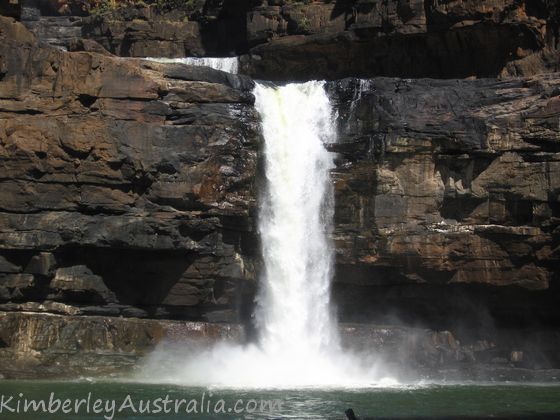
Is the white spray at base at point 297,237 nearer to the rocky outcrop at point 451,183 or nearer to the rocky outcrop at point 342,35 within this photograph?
the rocky outcrop at point 451,183

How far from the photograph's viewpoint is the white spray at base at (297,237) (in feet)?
102

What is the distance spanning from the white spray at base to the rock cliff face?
62 centimetres

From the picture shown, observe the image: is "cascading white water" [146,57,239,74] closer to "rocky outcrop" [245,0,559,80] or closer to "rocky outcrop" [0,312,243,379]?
"rocky outcrop" [245,0,559,80]

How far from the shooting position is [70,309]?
95.0 ft

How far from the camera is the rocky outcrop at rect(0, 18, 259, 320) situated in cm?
2839

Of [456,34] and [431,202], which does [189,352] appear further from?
[456,34]

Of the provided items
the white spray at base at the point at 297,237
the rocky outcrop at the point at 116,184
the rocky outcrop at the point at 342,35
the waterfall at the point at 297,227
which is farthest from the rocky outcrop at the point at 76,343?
the rocky outcrop at the point at 342,35

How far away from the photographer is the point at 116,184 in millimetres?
28891

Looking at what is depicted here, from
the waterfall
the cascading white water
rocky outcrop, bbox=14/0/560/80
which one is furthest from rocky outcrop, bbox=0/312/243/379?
rocky outcrop, bbox=14/0/560/80

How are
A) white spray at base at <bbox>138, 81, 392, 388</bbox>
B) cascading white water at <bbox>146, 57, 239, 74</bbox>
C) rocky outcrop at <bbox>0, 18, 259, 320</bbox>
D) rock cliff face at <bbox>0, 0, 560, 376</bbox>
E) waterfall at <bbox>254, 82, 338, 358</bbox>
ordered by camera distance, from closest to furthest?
rocky outcrop at <bbox>0, 18, 259, 320</bbox>, rock cliff face at <bbox>0, 0, 560, 376</bbox>, white spray at base at <bbox>138, 81, 392, 388</bbox>, waterfall at <bbox>254, 82, 338, 358</bbox>, cascading white water at <bbox>146, 57, 239, 74</bbox>

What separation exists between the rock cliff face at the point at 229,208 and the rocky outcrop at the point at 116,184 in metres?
0.05

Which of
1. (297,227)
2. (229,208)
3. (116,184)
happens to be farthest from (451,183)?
(116,184)

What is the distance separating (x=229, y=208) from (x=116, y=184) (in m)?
3.98

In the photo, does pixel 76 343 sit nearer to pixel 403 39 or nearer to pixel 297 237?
pixel 297 237
